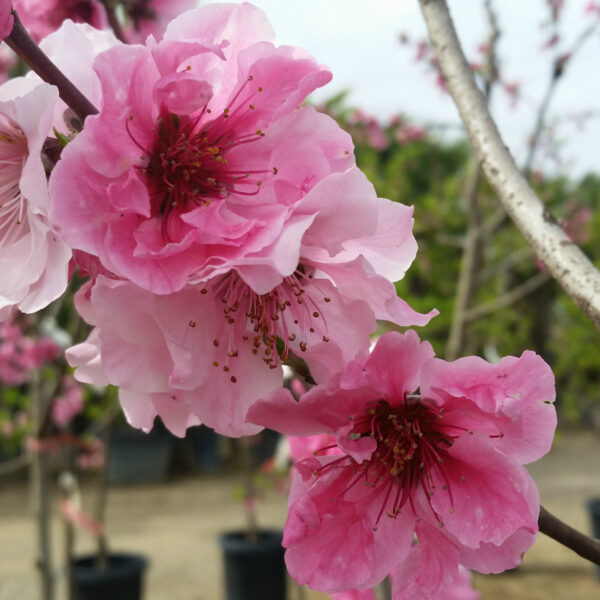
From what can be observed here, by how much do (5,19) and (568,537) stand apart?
19.1 inches

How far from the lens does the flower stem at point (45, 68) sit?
454 millimetres

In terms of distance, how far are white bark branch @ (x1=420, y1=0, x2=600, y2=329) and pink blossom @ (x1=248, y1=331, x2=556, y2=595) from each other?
6.2 inches

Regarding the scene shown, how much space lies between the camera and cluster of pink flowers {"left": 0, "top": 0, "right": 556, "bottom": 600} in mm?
431

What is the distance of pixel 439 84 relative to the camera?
394cm

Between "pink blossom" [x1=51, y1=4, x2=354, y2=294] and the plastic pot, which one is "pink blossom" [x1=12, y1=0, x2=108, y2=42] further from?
the plastic pot

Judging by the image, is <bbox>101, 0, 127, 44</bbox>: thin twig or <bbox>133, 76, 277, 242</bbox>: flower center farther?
<bbox>101, 0, 127, 44</bbox>: thin twig

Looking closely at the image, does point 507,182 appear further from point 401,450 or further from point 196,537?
point 196,537

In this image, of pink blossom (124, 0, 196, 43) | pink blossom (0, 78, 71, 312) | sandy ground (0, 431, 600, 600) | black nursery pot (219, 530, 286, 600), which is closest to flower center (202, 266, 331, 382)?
pink blossom (0, 78, 71, 312)

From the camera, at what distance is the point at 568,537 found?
496mm

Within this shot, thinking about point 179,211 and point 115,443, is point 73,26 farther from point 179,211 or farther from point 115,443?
point 115,443

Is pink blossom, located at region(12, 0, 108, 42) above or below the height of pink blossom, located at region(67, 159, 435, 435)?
above

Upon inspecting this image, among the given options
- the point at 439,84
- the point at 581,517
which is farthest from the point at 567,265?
the point at 581,517

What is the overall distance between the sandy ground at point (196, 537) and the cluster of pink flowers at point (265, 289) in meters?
3.13

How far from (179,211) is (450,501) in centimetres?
27
